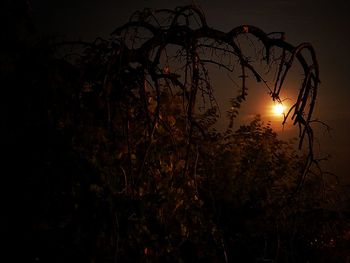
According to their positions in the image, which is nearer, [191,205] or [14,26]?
[14,26]

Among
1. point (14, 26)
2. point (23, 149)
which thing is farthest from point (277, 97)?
point (14, 26)

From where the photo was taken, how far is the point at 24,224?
3.94 metres

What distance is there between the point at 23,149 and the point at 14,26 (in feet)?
4.67

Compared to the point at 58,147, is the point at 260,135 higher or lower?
higher

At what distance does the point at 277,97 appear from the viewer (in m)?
3.21

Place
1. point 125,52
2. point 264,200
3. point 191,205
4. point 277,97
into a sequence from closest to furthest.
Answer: point 277,97 < point 125,52 < point 191,205 < point 264,200

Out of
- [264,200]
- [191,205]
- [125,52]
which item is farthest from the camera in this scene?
[264,200]

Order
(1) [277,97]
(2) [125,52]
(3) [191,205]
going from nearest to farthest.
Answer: (1) [277,97] → (2) [125,52] → (3) [191,205]

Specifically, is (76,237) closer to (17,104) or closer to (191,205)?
(17,104)

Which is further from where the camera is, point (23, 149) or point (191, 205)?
point (191, 205)

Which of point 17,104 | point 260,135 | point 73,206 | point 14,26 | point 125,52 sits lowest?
point 73,206

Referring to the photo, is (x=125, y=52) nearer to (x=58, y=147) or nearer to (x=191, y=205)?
(x=58, y=147)

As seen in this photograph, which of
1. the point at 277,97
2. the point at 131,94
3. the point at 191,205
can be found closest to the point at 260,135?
the point at 191,205

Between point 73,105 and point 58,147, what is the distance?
61 cm
